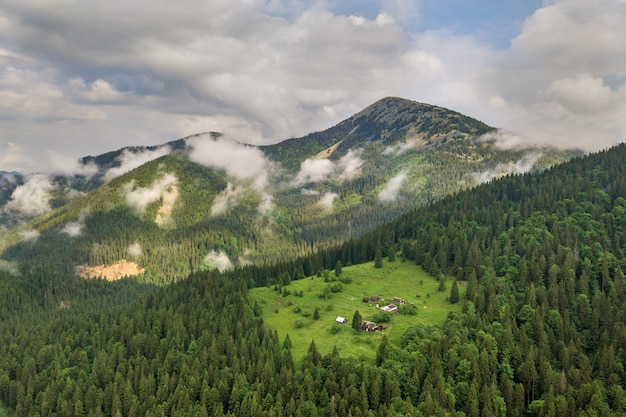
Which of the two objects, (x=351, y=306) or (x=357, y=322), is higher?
(x=351, y=306)

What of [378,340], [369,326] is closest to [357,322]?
[369,326]

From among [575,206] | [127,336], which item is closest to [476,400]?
[127,336]

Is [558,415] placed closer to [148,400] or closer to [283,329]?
[283,329]

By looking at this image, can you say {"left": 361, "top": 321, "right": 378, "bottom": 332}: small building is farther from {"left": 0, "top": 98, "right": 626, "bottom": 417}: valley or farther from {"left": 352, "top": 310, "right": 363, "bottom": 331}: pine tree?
{"left": 352, "top": 310, "right": 363, "bottom": 331}: pine tree

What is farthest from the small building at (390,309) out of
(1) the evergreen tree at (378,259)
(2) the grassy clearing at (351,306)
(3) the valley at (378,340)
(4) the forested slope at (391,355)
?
(1) the evergreen tree at (378,259)

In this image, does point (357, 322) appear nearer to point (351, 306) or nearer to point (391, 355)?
point (351, 306)

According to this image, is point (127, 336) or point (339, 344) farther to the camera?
point (127, 336)

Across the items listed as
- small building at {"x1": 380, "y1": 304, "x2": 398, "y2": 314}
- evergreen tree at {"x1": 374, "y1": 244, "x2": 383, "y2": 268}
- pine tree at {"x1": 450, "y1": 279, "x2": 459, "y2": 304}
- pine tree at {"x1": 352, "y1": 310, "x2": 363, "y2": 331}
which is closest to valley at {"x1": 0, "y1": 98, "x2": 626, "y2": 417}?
pine tree at {"x1": 352, "y1": 310, "x2": 363, "y2": 331}
